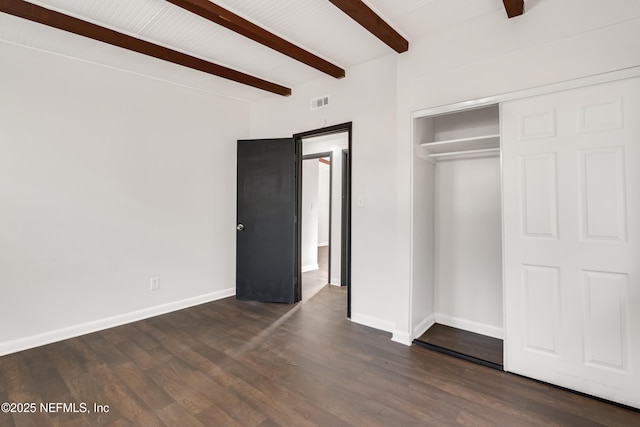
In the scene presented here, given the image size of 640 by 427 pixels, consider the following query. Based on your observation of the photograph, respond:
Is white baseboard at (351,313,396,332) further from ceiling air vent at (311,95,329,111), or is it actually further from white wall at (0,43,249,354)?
ceiling air vent at (311,95,329,111)

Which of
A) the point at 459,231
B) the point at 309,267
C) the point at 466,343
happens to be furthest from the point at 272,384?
the point at 309,267

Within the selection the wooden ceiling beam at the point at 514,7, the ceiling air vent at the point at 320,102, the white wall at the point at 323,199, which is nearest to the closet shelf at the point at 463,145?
the wooden ceiling beam at the point at 514,7

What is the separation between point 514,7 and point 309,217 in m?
4.46

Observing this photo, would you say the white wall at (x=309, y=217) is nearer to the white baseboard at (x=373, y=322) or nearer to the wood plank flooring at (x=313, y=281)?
the wood plank flooring at (x=313, y=281)

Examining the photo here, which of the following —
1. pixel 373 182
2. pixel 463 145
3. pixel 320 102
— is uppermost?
pixel 320 102

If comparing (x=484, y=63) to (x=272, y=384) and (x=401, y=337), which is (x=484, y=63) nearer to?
(x=401, y=337)

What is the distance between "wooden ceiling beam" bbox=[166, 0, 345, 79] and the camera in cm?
206

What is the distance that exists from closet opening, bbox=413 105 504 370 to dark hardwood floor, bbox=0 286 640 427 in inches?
20.7

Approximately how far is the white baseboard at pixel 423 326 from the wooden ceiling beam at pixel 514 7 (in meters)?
2.53

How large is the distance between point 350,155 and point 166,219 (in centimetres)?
221

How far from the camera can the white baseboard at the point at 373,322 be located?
292 cm

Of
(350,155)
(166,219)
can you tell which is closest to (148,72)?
(166,219)

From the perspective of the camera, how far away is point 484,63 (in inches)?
88.9

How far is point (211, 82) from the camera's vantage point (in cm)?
354
